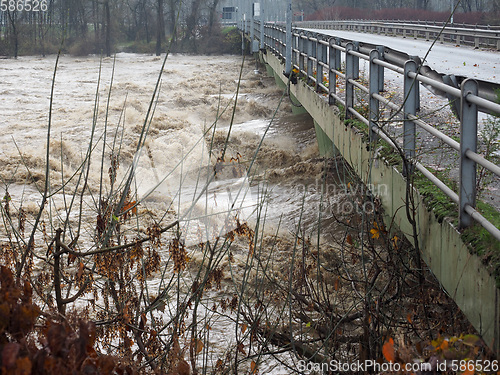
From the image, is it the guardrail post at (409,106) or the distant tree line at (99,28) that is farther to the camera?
the distant tree line at (99,28)

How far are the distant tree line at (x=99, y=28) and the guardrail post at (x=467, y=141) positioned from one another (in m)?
46.8

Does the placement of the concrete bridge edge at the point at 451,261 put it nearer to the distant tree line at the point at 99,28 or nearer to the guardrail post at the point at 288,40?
the guardrail post at the point at 288,40

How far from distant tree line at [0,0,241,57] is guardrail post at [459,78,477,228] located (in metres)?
46.8

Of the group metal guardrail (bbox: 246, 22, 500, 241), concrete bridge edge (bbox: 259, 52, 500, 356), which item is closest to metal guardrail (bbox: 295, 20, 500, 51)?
metal guardrail (bbox: 246, 22, 500, 241)

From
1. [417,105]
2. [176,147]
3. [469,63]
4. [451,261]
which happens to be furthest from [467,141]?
[176,147]

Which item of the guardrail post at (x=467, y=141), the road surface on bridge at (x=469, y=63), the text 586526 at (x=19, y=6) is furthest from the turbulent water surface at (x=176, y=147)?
the text 586526 at (x=19, y=6)

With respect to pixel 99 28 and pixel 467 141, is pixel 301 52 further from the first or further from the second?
pixel 99 28

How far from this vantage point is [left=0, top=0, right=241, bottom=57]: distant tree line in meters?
51.9

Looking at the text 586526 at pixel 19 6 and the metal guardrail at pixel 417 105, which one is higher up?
the text 586526 at pixel 19 6

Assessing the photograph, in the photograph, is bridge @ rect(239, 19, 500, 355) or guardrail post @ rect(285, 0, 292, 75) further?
guardrail post @ rect(285, 0, 292, 75)

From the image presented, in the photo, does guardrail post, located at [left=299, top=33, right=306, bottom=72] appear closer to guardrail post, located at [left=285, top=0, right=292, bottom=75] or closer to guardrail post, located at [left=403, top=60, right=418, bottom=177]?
guardrail post, located at [left=285, top=0, right=292, bottom=75]

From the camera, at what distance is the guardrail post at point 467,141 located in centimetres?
367

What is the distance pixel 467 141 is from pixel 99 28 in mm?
60380

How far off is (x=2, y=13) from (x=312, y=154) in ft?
Answer: 158
